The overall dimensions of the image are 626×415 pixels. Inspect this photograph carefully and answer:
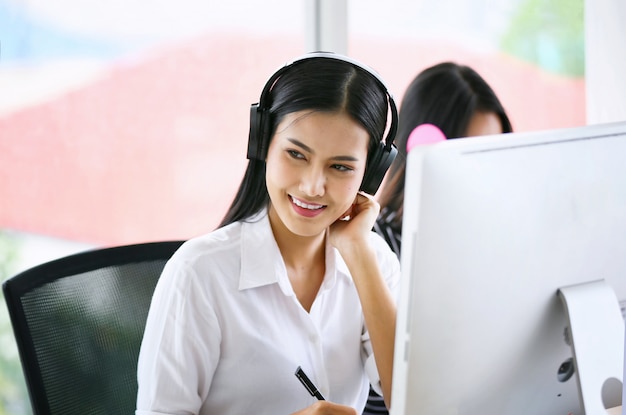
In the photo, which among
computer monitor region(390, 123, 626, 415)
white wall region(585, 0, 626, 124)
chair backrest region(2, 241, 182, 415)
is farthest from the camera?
white wall region(585, 0, 626, 124)

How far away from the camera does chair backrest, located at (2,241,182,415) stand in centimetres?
129

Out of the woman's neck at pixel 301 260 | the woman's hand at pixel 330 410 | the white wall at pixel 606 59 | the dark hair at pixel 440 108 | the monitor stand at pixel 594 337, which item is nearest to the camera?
the monitor stand at pixel 594 337

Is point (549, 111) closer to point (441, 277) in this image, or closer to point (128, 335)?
point (128, 335)

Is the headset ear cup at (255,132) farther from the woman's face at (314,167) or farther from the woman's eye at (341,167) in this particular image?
the woman's eye at (341,167)

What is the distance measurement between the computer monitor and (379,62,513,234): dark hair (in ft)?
3.23

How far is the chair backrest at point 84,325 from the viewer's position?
50.8 inches

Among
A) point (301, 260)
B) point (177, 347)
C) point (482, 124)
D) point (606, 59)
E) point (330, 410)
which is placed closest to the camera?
point (330, 410)

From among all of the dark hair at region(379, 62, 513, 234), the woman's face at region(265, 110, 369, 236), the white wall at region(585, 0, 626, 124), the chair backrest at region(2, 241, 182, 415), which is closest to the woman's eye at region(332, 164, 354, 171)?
the woman's face at region(265, 110, 369, 236)

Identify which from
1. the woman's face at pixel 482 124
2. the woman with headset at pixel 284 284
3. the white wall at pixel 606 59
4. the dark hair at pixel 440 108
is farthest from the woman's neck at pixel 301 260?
the white wall at pixel 606 59

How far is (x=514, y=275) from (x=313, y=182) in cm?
47

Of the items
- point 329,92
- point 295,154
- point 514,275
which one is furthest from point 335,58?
point 514,275

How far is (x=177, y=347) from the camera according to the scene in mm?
1294

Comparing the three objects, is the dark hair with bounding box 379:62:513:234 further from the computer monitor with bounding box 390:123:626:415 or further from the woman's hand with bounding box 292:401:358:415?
the computer monitor with bounding box 390:123:626:415

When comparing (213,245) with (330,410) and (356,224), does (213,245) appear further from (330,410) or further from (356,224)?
(330,410)
